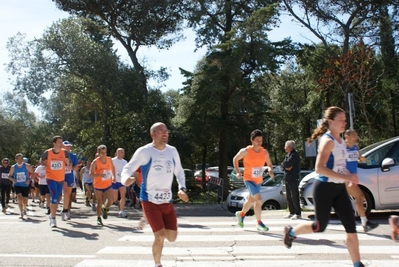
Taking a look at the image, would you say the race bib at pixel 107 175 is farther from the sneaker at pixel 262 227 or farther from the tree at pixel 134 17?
the tree at pixel 134 17

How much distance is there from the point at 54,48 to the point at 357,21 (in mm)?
15482

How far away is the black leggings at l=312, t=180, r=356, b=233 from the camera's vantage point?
563 cm

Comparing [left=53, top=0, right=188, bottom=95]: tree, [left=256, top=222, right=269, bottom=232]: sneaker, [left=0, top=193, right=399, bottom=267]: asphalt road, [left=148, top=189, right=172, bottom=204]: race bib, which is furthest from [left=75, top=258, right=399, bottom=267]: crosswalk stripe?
[left=53, top=0, right=188, bottom=95]: tree

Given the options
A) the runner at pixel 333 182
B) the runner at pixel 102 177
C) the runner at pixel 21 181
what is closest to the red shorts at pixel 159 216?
the runner at pixel 333 182

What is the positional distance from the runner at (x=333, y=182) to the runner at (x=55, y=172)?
275 inches

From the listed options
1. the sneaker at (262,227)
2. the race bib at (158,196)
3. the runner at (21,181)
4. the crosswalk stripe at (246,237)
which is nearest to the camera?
the race bib at (158,196)

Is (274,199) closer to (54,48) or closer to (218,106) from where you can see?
(218,106)

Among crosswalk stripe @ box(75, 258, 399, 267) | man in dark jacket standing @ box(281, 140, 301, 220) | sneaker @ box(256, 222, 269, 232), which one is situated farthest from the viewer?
man in dark jacket standing @ box(281, 140, 301, 220)

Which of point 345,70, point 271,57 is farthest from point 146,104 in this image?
point 345,70

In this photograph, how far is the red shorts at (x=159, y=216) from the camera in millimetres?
6140

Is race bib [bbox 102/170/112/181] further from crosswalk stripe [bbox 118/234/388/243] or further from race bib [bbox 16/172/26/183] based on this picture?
race bib [bbox 16/172/26/183]

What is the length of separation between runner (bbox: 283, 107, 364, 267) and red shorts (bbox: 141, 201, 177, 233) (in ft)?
5.51

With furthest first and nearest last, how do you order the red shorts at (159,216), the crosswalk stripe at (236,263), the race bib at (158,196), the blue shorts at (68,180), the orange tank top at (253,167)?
the blue shorts at (68,180) < the orange tank top at (253,167) < the crosswalk stripe at (236,263) < the race bib at (158,196) < the red shorts at (159,216)

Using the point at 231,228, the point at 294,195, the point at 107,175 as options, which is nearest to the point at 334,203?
the point at 231,228
